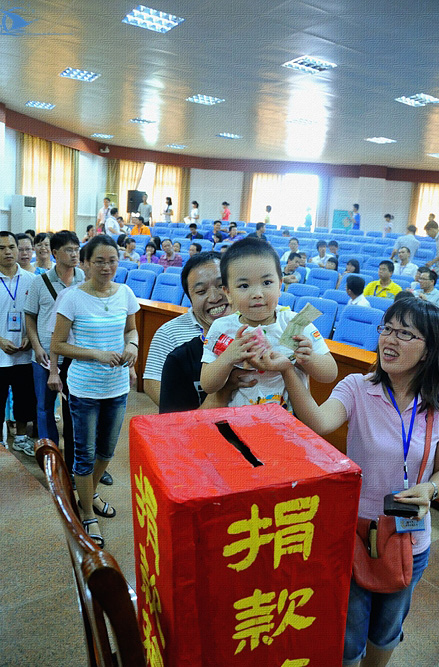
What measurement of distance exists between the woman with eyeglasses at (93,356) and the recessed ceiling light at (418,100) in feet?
23.0

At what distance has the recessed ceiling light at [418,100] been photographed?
25.0 feet

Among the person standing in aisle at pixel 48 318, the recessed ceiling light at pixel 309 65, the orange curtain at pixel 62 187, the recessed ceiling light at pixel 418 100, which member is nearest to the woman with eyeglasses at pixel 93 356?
the person standing in aisle at pixel 48 318

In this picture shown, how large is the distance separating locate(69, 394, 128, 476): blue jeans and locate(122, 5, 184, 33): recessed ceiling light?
173 inches

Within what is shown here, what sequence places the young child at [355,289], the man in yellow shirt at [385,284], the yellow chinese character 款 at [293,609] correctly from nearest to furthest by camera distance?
the yellow chinese character 款 at [293,609] < the young child at [355,289] < the man in yellow shirt at [385,284]

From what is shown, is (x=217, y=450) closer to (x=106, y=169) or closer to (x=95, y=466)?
(x=95, y=466)

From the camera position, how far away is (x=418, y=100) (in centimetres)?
792

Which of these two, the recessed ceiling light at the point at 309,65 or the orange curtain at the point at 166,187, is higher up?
the recessed ceiling light at the point at 309,65

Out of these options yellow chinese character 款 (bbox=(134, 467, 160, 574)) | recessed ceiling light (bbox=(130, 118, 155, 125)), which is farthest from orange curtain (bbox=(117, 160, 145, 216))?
yellow chinese character 款 (bbox=(134, 467, 160, 574))

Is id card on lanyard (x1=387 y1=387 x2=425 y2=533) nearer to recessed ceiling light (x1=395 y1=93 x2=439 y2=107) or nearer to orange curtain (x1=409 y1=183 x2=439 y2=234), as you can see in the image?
recessed ceiling light (x1=395 y1=93 x2=439 y2=107)

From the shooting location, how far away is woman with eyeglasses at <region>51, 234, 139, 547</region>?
2158mm

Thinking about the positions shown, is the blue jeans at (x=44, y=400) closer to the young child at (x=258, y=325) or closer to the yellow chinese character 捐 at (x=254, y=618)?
the young child at (x=258, y=325)

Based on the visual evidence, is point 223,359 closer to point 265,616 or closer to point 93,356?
point 265,616

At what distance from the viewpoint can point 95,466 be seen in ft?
7.78

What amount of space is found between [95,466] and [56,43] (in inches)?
232
